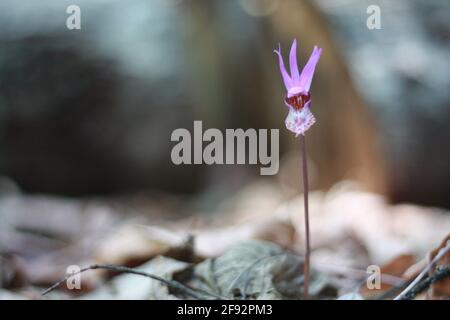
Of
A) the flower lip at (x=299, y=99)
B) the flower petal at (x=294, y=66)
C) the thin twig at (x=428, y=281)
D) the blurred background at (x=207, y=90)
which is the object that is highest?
the blurred background at (x=207, y=90)

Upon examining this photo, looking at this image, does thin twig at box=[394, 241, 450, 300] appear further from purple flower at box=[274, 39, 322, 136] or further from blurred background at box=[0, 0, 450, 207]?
blurred background at box=[0, 0, 450, 207]

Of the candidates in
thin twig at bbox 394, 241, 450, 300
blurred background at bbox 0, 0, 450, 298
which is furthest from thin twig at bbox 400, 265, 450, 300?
blurred background at bbox 0, 0, 450, 298

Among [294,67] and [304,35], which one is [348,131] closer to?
[304,35]

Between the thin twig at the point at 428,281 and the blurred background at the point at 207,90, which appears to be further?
the blurred background at the point at 207,90

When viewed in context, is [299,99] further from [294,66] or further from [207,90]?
[207,90]

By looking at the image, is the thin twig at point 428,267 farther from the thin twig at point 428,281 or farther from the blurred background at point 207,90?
the blurred background at point 207,90

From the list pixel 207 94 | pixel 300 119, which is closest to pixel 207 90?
pixel 207 94

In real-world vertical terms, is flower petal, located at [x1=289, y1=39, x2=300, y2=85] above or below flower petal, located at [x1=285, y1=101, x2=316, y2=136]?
above

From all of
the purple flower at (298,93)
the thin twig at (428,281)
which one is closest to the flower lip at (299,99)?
the purple flower at (298,93)

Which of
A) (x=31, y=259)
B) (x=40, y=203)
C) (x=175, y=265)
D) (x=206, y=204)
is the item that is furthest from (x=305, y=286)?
(x=40, y=203)
